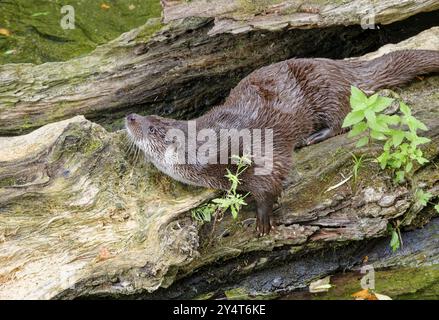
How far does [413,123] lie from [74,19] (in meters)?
3.83

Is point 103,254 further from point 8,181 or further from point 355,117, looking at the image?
point 355,117

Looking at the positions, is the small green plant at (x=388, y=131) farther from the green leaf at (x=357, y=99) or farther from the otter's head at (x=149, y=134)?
the otter's head at (x=149, y=134)

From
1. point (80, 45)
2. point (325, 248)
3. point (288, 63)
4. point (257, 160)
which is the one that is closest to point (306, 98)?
point (288, 63)

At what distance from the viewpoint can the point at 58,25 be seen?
657 centimetres

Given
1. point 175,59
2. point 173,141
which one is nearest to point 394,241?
point 173,141

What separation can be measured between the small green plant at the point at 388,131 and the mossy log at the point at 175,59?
107 centimetres

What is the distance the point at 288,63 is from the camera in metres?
4.36

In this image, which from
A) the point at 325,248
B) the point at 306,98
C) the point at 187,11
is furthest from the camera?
the point at 187,11

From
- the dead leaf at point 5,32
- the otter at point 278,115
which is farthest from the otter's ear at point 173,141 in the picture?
the dead leaf at point 5,32

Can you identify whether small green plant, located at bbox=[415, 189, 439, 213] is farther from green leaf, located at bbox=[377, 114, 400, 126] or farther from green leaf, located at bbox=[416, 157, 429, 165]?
green leaf, located at bbox=[377, 114, 400, 126]

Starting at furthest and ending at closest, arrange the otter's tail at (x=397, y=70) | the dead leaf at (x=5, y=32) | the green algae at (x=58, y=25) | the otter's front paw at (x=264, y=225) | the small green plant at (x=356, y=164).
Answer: the dead leaf at (x=5, y=32), the green algae at (x=58, y=25), the otter's tail at (x=397, y=70), the small green plant at (x=356, y=164), the otter's front paw at (x=264, y=225)

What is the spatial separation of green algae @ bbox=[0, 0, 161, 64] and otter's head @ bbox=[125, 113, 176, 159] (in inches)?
93.7

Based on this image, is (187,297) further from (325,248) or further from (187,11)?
(187,11)

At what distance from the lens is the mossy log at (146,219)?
11.5ft
